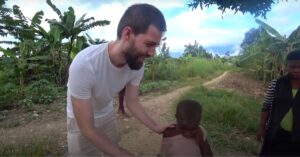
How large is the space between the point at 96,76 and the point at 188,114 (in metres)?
0.65

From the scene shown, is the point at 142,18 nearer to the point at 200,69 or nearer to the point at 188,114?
the point at 188,114

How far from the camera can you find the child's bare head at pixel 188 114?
8.81 ft

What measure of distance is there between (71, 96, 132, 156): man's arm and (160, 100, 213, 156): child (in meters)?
0.51

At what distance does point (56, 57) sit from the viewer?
1221cm

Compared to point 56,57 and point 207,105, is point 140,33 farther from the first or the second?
point 56,57

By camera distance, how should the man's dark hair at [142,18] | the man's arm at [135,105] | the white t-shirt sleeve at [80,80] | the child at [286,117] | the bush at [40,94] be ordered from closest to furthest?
the man's dark hair at [142,18], the white t-shirt sleeve at [80,80], the man's arm at [135,105], the child at [286,117], the bush at [40,94]

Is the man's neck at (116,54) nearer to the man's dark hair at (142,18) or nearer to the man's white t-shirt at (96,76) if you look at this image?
the man's white t-shirt at (96,76)

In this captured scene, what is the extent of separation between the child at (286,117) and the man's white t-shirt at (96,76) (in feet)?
5.14

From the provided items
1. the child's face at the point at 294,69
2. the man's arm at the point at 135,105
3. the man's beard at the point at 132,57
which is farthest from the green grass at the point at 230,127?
the man's beard at the point at 132,57

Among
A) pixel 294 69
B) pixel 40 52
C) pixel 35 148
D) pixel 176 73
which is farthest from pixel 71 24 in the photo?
pixel 294 69

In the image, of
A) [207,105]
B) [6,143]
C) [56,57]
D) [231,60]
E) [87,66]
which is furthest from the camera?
[231,60]

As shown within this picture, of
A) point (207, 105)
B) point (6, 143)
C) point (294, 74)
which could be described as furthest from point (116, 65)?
point (207, 105)

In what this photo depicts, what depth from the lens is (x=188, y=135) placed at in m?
2.72

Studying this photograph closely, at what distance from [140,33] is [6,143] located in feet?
15.4
